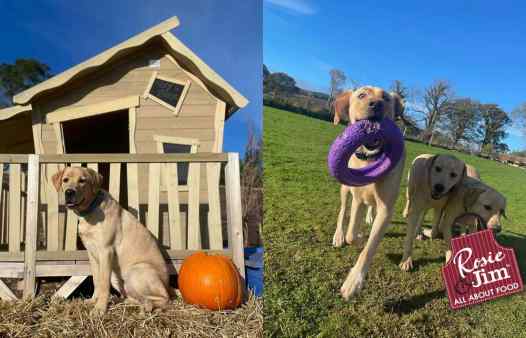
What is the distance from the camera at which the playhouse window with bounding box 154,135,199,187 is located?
5.22 metres

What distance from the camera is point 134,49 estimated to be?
5.20m

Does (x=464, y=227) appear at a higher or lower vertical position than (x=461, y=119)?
lower

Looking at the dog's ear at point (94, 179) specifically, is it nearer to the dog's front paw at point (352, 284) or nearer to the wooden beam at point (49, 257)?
the wooden beam at point (49, 257)

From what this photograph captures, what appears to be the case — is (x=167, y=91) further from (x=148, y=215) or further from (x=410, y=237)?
(x=410, y=237)

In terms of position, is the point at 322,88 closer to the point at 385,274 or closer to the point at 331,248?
the point at 331,248

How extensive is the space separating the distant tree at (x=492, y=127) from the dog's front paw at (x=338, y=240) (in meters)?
1.55

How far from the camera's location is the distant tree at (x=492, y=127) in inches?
153

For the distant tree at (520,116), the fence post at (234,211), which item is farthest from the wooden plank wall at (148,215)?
the distant tree at (520,116)

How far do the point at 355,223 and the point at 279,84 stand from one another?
1222mm

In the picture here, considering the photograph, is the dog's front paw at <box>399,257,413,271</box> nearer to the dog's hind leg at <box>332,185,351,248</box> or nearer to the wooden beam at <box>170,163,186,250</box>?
the dog's hind leg at <box>332,185,351,248</box>

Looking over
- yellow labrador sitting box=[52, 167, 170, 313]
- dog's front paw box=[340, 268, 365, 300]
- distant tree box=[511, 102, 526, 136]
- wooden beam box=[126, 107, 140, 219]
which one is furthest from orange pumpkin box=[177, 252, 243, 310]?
distant tree box=[511, 102, 526, 136]

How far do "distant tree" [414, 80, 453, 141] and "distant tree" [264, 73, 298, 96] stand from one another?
101 cm

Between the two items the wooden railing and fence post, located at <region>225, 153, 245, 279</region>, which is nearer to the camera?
the wooden railing

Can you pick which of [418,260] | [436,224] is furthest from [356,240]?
[436,224]
